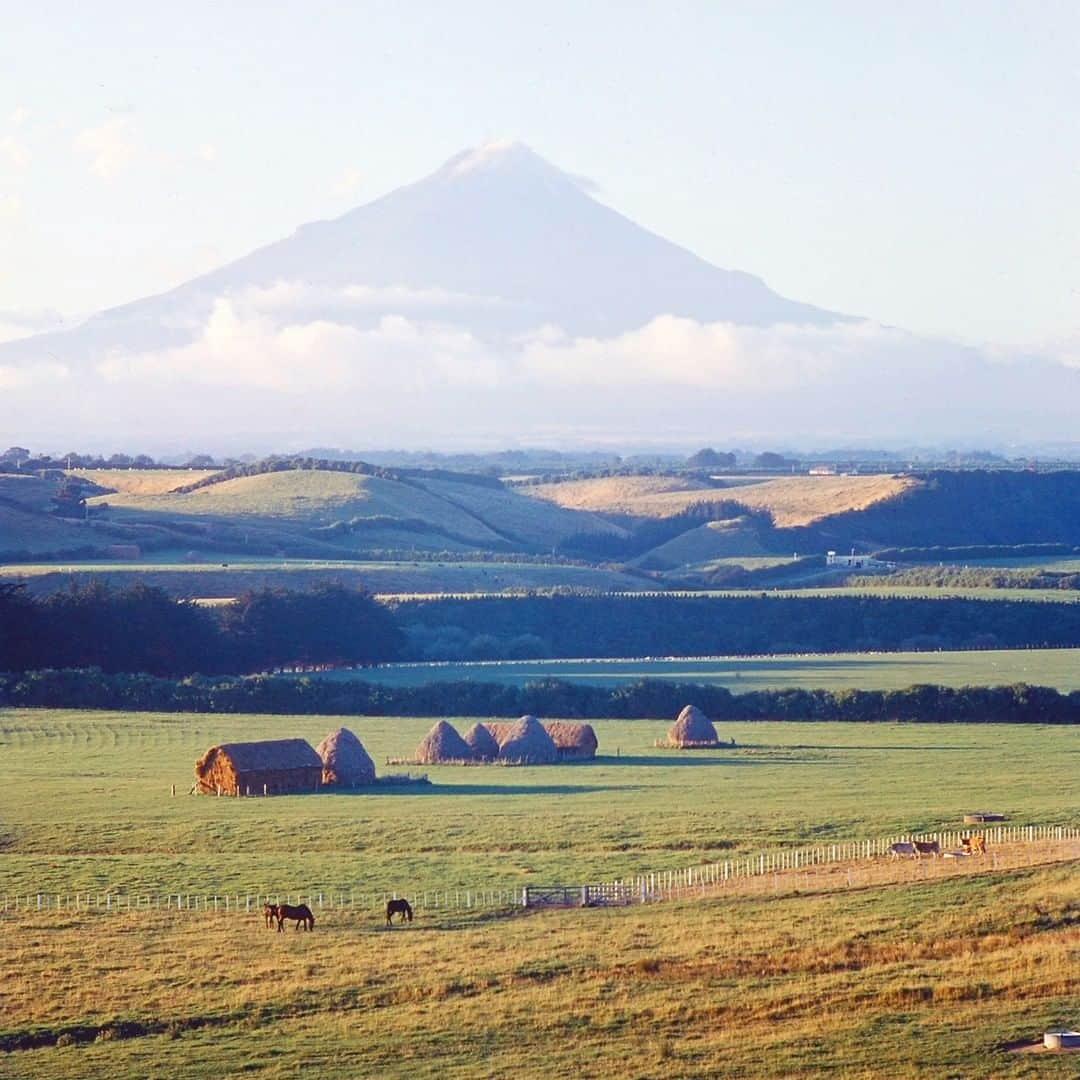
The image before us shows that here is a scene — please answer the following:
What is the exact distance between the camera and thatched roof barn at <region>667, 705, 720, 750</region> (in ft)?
197

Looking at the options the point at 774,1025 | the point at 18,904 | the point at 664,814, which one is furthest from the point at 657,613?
the point at 774,1025

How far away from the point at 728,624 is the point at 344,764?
4632 cm

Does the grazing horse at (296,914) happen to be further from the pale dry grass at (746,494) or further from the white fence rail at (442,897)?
the pale dry grass at (746,494)

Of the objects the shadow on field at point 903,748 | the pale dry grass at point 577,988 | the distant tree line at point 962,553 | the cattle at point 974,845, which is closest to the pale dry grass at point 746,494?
the distant tree line at point 962,553

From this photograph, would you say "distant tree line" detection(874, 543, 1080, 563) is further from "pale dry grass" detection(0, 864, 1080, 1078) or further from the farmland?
"pale dry grass" detection(0, 864, 1080, 1078)

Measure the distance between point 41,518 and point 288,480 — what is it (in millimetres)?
39295

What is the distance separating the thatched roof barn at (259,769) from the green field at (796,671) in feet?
74.9

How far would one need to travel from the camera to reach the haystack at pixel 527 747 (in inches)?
2281

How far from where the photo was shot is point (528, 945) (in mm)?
31250

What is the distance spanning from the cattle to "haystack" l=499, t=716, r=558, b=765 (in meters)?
19.7

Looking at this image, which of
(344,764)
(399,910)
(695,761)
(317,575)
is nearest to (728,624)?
(317,575)

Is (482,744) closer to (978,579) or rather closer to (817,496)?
(978,579)

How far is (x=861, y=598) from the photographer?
10019cm

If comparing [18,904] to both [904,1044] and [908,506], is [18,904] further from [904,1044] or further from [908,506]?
[908,506]
